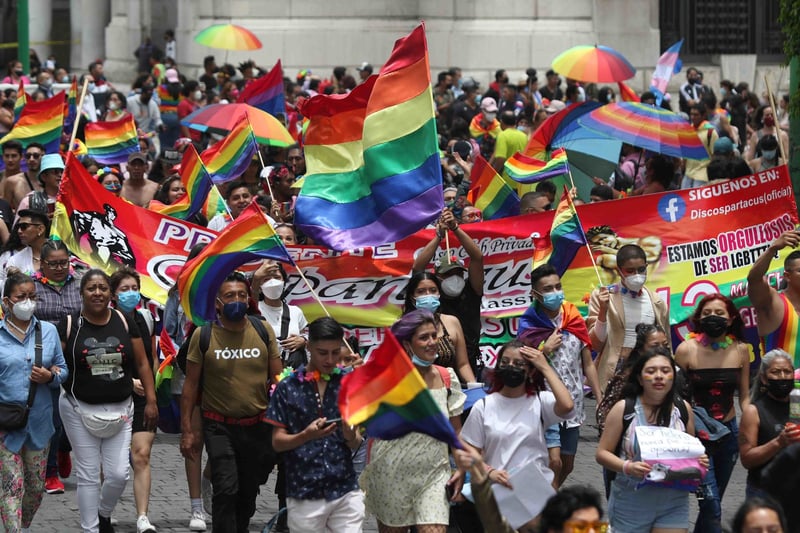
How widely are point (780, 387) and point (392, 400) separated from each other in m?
2.43

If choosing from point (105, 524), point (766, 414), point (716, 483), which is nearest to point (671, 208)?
point (716, 483)

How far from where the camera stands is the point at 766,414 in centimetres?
787

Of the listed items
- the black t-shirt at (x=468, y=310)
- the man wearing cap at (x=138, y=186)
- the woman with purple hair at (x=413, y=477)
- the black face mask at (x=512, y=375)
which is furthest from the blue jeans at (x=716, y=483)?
the man wearing cap at (x=138, y=186)

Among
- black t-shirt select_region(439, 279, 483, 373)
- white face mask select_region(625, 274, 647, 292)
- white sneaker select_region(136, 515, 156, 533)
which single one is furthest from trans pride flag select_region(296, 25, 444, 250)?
white sneaker select_region(136, 515, 156, 533)

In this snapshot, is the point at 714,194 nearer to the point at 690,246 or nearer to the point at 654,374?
the point at 690,246

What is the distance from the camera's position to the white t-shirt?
7867 mm

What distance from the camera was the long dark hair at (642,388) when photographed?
7.68 metres

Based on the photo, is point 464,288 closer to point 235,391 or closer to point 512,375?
point 235,391

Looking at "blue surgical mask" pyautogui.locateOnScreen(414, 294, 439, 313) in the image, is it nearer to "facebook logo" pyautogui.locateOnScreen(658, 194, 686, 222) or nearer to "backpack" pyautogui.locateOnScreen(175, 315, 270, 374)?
"backpack" pyautogui.locateOnScreen(175, 315, 270, 374)

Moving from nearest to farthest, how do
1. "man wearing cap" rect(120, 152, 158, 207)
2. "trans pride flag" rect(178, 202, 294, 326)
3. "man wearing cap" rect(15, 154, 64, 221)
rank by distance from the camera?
"trans pride flag" rect(178, 202, 294, 326) → "man wearing cap" rect(15, 154, 64, 221) → "man wearing cap" rect(120, 152, 158, 207)

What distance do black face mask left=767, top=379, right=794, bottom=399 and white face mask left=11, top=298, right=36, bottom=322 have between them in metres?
3.89

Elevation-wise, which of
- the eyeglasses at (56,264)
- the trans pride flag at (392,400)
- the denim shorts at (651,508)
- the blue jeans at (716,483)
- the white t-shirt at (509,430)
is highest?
the trans pride flag at (392,400)

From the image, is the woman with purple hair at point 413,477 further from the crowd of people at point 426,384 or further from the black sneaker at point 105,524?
the black sneaker at point 105,524

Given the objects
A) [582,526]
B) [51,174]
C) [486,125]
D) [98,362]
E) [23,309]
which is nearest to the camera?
[582,526]
